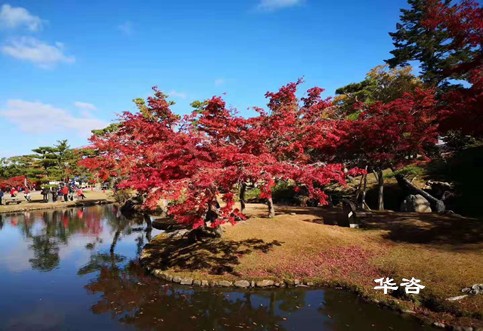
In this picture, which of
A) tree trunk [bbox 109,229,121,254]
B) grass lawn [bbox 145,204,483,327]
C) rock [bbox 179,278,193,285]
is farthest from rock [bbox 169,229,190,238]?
rock [bbox 179,278,193,285]

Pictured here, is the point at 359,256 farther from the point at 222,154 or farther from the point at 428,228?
the point at 222,154

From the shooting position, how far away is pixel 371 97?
35031 mm

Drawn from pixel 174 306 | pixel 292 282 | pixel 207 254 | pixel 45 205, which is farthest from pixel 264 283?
pixel 45 205

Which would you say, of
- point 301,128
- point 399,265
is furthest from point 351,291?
point 301,128

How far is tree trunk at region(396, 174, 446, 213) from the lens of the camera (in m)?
18.6

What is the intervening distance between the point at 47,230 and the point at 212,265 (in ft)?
48.1

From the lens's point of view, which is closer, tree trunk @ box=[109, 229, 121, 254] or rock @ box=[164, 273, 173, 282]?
rock @ box=[164, 273, 173, 282]

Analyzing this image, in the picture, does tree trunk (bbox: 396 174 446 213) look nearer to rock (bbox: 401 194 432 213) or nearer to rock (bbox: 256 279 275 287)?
rock (bbox: 401 194 432 213)

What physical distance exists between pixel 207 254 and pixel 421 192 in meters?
13.3

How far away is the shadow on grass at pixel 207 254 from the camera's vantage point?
42.2 ft

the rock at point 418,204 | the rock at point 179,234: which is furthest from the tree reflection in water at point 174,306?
the rock at point 418,204

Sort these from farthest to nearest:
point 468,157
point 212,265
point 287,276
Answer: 1. point 468,157
2. point 212,265
3. point 287,276

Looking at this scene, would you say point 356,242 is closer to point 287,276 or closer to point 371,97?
point 287,276

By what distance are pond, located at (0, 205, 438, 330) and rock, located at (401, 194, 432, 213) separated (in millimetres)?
10536
